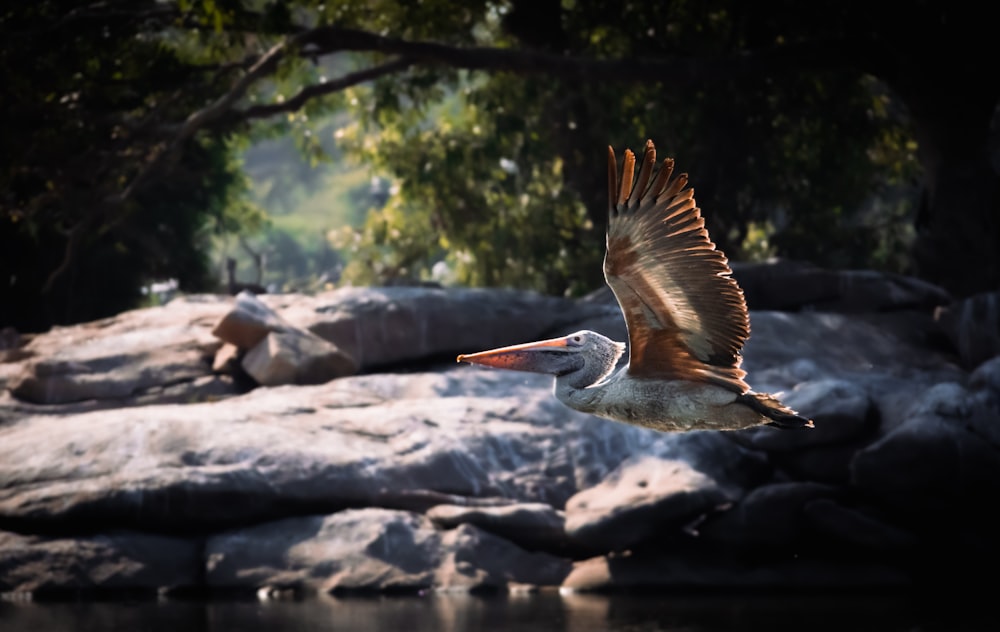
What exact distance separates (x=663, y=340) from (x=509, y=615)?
4.62 m

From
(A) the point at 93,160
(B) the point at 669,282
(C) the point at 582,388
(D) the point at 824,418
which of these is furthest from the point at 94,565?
(A) the point at 93,160

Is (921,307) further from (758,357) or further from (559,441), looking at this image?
(559,441)

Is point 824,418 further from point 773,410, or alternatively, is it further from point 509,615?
point 773,410

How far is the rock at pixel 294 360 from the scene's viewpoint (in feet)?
41.5

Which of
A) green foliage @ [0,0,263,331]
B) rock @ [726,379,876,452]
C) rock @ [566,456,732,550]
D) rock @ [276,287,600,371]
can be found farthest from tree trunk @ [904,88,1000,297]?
green foliage @ [0,0,263,331]

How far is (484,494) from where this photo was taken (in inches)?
451

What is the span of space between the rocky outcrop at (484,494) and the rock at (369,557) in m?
0.02

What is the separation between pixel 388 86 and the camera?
17.7m

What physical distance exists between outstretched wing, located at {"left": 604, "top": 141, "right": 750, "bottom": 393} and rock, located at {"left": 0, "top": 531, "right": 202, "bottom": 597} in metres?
6.03

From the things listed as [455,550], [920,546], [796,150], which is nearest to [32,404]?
[455,550]

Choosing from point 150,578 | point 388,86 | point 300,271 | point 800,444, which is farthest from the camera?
point 300,271

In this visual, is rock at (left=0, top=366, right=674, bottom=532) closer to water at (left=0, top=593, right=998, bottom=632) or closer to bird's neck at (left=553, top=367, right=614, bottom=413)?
water at (left=0, top=593, right=998, bottom=632)

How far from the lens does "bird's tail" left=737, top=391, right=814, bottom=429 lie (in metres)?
5.49

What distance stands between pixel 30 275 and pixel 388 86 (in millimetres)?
5614
